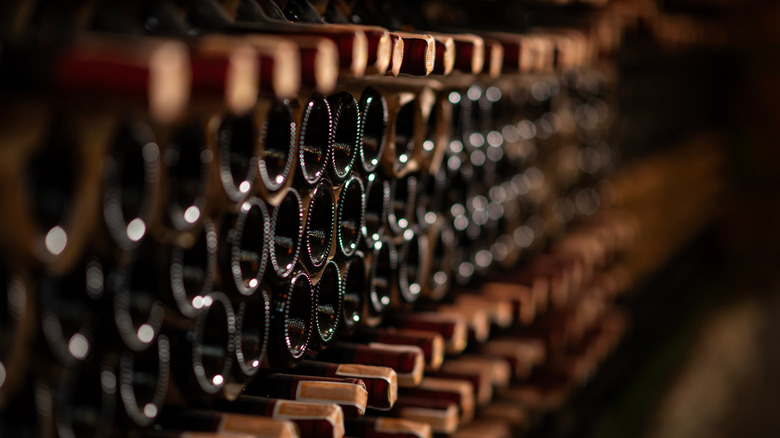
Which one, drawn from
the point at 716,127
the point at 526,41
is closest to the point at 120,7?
the point at 526,41

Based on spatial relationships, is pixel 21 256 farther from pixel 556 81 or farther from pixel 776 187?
pixel 776 187

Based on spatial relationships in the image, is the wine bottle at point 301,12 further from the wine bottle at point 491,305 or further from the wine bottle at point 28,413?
the wine bottle at point 491,305

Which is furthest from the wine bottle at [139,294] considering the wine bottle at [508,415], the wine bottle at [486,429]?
the wine bottle at [508,415]

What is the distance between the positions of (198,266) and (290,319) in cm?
19

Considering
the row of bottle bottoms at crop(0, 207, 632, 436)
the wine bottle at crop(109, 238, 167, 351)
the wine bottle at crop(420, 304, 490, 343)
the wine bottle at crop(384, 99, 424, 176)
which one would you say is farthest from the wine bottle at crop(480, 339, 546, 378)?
the wine bottle at crop(109, 238, 167, 351)

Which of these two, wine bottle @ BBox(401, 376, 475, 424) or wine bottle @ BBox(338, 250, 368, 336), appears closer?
wine bottle @ BBox(338, 250, 368, 336)

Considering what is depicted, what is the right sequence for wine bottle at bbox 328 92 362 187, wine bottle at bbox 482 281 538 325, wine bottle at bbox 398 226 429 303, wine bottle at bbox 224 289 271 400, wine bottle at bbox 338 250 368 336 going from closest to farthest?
wine bottle at bbox 224 289 271 400
wine bottle at bbox 328 92 362 187
wine bottle at bbox 338 250 368 336
wine bottle at bbox 398 226 429 303
wine bottle at bbox 482 281 538 325

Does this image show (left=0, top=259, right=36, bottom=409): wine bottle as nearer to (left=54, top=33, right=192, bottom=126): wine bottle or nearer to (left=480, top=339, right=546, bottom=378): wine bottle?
(left=54, top=33, right=192, bottom=126): wine bottle

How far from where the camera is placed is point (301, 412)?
799 mm

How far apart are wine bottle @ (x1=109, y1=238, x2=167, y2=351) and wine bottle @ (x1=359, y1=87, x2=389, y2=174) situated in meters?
0.35

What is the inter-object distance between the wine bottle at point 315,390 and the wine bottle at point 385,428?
103mm

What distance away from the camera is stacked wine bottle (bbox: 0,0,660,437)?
0.51 meters

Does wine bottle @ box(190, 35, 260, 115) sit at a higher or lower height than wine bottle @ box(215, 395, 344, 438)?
higher

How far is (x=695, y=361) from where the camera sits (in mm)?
3160
